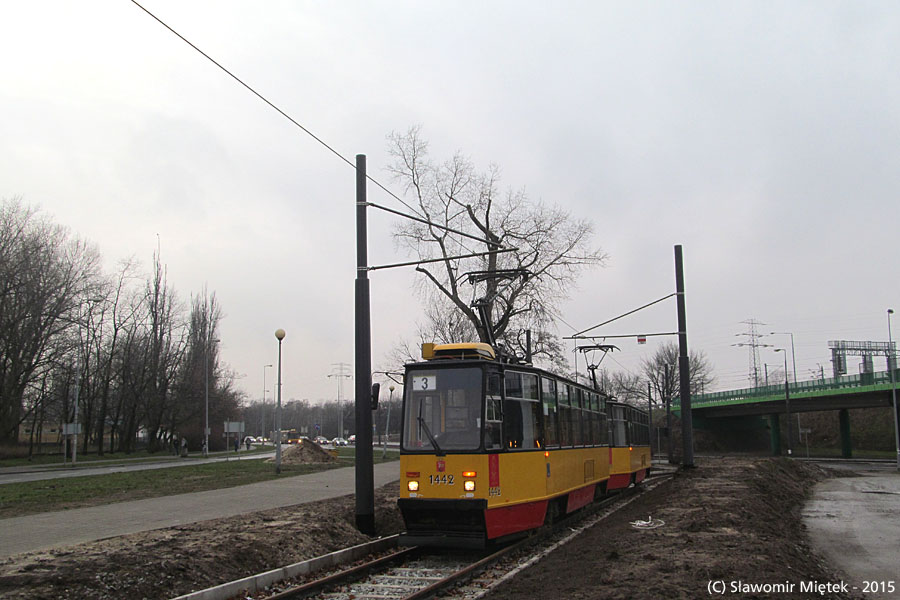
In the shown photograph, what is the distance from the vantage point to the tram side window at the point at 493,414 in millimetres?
11102

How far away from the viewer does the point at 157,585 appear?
834cm

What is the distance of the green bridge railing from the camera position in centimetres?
5322

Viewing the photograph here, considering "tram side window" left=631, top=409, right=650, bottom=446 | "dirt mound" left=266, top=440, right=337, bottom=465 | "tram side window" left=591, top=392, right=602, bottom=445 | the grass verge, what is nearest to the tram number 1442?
"tram side window" left=591, top=392, right=602, bottom=445

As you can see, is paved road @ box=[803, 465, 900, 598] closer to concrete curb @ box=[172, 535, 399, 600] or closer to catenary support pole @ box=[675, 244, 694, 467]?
catenary support pole @ box=[675, 244, 694, 467]

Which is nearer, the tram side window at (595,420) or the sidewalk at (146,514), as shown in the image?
the sidewalk at (146,514)

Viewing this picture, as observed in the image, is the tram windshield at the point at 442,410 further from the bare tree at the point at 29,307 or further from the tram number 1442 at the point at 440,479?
the bare tree at the point at 29,307

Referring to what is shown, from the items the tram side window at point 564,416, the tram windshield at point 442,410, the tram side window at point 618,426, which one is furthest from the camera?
the tram side window at point 618,426

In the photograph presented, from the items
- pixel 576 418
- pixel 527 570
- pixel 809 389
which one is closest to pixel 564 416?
pixel 576 418

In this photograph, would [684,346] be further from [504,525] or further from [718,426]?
[718,426]

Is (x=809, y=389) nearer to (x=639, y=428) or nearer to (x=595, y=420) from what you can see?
(x=639, y=428)

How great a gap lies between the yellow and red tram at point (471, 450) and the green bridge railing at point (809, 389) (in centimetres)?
4685

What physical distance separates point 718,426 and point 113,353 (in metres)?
58.8

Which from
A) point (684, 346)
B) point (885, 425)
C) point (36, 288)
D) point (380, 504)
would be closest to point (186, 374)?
point (36, 288)

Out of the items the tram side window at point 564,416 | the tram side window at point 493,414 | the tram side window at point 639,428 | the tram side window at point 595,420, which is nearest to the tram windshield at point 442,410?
the tram side window at point 493,414
